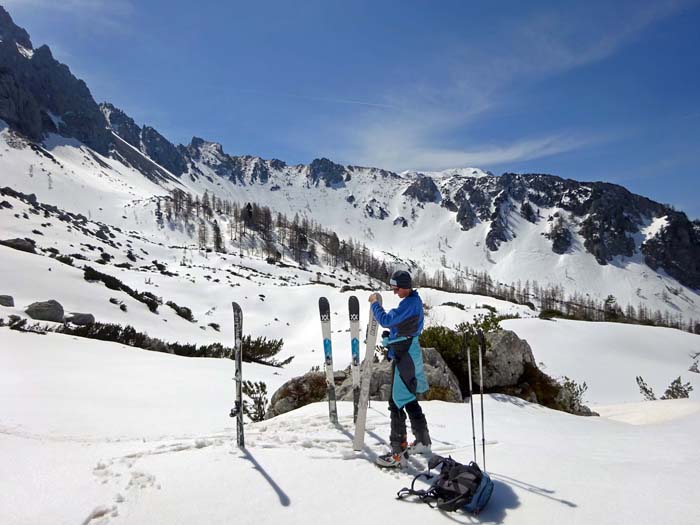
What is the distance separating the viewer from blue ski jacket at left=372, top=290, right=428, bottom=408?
4.79 m

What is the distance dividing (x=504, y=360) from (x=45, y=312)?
14.5 meters

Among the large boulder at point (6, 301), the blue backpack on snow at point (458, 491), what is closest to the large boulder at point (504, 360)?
the blue backpack on snow at point (458, 491)

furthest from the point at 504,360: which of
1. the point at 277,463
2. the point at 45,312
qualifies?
the point at 45,312

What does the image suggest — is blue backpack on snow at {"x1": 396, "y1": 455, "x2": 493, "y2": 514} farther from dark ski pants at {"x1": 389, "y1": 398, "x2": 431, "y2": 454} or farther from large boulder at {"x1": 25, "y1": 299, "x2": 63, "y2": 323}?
large boulder at {"x1": 25, "y1": 299, "x2": 63, "y2": 323}

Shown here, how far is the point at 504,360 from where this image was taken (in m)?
10.7

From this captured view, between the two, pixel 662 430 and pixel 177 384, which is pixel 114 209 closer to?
pixel 177 384

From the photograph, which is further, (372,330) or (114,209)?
(114,209)

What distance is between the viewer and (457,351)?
1117 cm

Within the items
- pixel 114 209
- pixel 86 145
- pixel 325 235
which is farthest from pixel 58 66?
pixel 325 235

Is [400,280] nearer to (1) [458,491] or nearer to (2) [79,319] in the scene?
(1) [458,491]

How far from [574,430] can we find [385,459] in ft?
13.8

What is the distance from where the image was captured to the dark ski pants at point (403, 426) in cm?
471

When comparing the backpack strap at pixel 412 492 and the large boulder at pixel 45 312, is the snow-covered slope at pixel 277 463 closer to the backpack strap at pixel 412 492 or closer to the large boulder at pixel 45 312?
the backpack strap at pixel 412 492

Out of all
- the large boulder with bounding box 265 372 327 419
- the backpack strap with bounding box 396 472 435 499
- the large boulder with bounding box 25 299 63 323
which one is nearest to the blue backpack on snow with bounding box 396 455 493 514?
the backpack strap with bounding box 396 472 435 499
